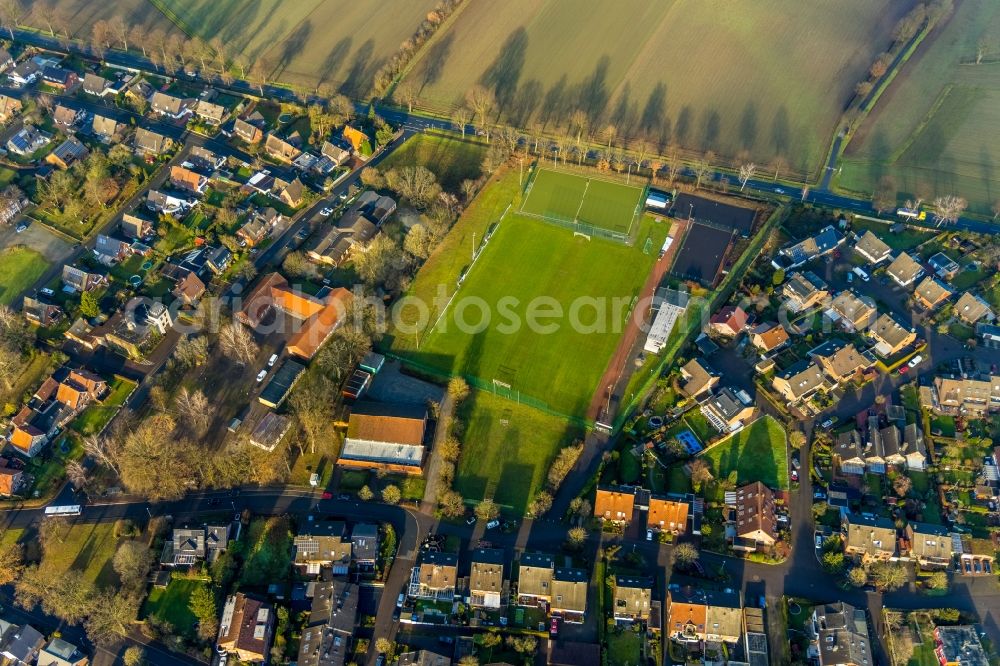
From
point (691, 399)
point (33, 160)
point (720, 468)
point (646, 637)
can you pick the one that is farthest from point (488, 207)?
point (33, 160)

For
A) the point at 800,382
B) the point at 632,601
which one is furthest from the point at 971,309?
the point at 632,601

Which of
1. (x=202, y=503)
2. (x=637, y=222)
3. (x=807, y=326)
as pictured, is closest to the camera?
(x=202, y=503)

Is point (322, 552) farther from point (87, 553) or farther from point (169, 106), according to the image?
point (169, 106)

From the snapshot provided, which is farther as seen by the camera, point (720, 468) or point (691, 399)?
point (691, 399)

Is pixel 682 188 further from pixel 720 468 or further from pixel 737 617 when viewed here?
pixel 737 617

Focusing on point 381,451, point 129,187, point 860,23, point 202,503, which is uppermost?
point 860,23

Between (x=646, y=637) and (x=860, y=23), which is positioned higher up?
(x=860, y=23)

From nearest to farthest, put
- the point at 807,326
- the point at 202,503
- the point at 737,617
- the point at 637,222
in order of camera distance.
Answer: the point at 737,617 < the point at 202,503 < the point at 807,326 < the point at 637,222

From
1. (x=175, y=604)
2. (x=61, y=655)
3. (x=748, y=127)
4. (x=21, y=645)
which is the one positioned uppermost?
(x=748, y=127)

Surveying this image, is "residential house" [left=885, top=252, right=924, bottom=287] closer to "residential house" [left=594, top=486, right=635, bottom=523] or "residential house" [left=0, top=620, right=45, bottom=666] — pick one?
"residential house" [left=594, top=486, right=635, bottom=523]
